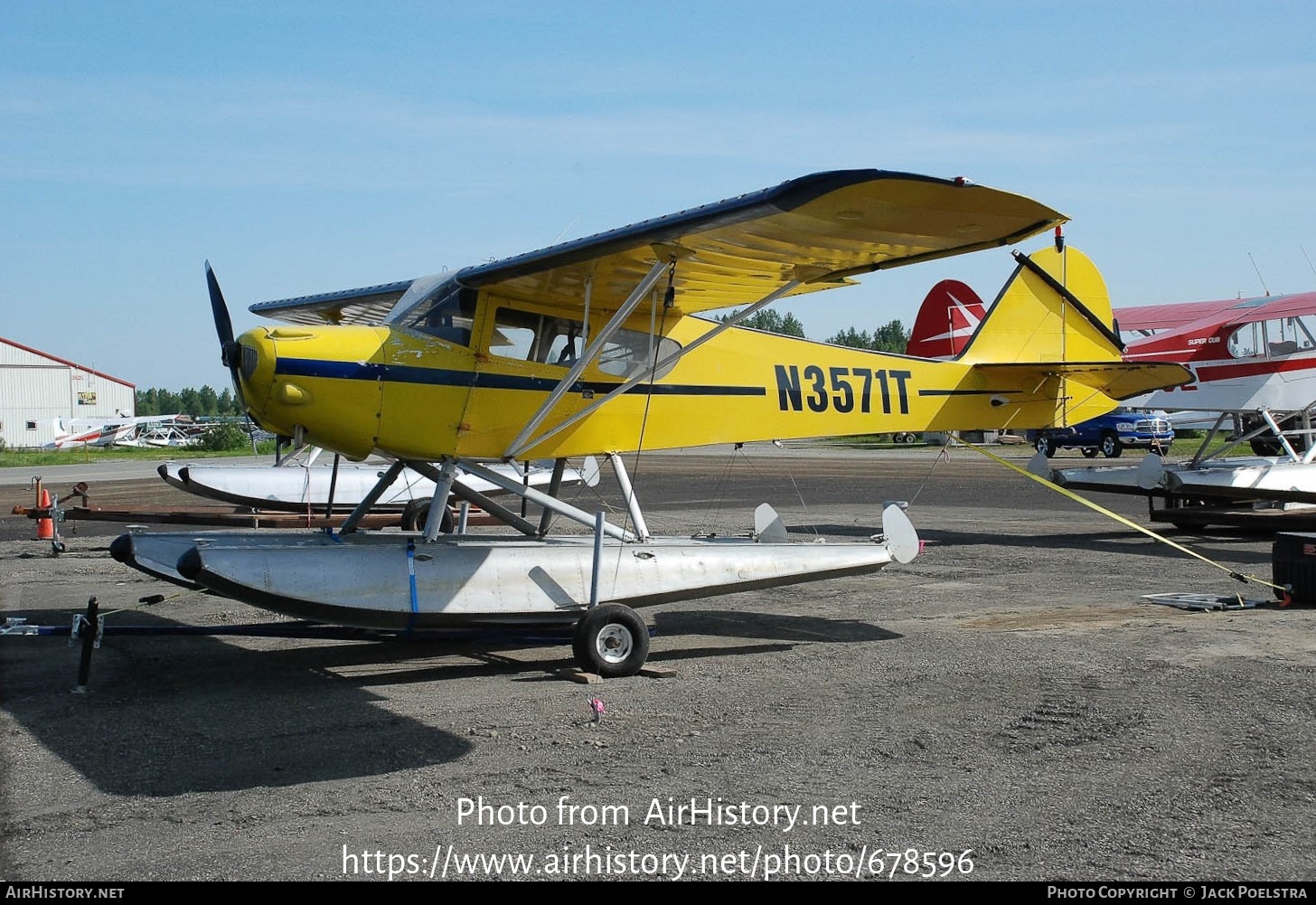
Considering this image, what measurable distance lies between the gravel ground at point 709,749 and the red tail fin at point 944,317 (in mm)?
5453

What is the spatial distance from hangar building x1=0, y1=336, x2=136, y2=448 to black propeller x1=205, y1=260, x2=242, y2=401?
247ft

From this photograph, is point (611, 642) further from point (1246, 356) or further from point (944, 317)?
point (1246, 356)

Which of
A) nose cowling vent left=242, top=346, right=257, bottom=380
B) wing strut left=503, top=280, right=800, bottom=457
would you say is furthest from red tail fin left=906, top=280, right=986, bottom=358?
nose cowling vent left=242, top=346, right=257, bottom=380

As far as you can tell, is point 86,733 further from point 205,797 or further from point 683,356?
point 683,356

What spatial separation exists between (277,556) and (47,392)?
278 feet

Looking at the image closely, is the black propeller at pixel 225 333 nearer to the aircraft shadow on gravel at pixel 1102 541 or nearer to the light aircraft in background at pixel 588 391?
the light aircraft in background at pixel 588 391

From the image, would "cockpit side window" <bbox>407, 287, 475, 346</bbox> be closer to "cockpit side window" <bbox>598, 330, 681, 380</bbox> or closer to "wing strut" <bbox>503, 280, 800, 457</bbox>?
"wing strut" <bbox>503, 280, 800, 457</bbox>

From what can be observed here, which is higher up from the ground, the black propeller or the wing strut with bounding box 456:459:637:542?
the black propeller

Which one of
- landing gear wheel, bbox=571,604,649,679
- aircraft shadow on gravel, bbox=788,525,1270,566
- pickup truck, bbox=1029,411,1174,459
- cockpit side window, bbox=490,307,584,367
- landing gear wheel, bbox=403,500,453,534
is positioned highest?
cockpit side window, bbox=490,307,584,367

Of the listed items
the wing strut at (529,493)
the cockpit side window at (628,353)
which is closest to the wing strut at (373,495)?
the wing strut at (529,493)

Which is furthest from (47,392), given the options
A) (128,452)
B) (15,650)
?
(15,650)

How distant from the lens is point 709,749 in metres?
6.00

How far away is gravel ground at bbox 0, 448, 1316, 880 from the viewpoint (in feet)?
14.8
